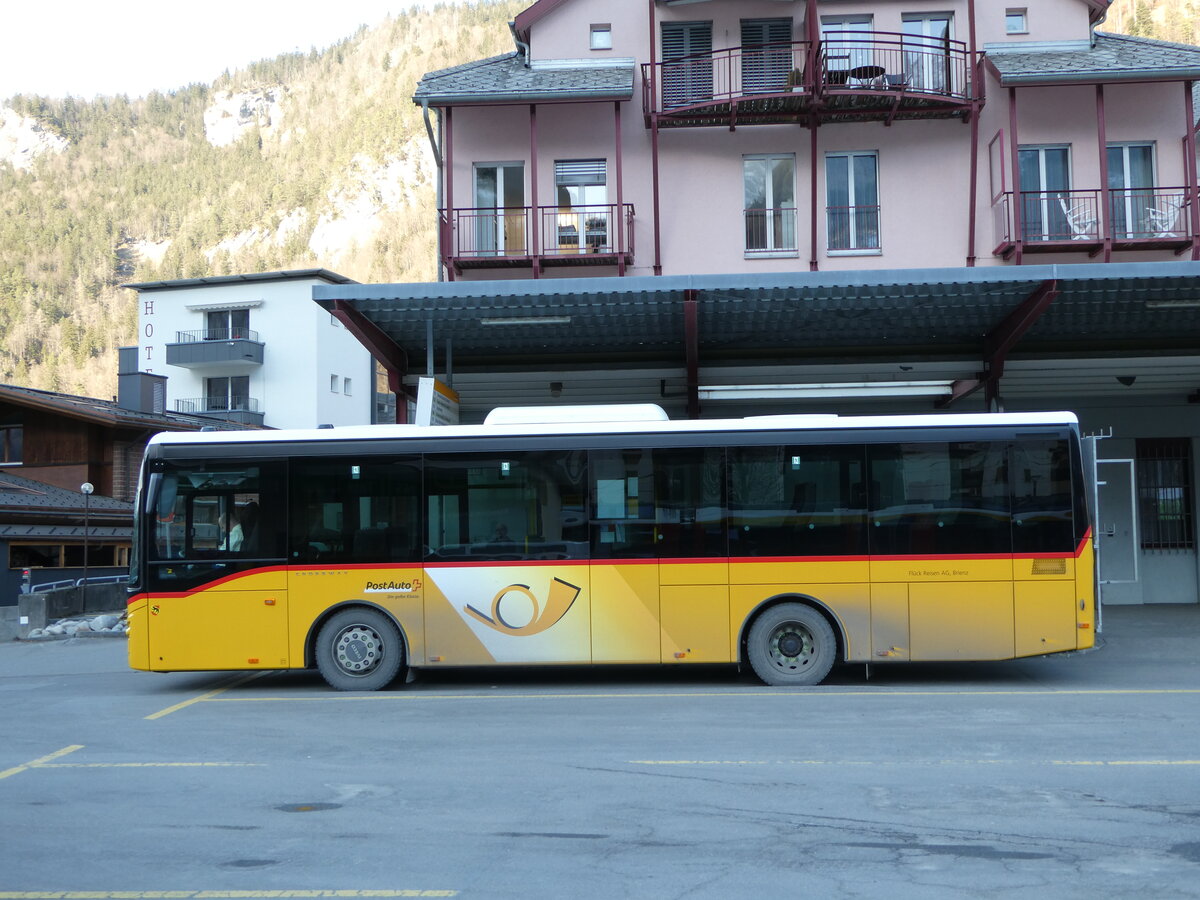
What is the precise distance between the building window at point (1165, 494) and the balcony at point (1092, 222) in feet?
12.2

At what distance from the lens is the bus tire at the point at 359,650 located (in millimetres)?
13289

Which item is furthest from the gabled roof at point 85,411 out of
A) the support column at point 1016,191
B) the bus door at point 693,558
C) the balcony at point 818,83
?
the bus door at point 693,558

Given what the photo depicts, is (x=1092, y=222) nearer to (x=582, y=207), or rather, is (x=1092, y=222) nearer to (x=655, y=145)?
(x=655, y=145)

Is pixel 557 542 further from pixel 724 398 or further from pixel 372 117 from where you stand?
pixel 372 117

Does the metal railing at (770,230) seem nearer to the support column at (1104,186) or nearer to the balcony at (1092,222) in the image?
the balcony at (1092,222)

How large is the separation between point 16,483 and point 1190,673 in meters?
31.6

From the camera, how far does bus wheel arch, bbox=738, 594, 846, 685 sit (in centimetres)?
1303

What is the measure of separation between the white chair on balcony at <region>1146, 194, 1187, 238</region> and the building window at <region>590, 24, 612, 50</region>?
1114cm

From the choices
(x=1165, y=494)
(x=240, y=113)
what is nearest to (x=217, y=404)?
(x=1165, y=494)

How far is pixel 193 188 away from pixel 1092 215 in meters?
137

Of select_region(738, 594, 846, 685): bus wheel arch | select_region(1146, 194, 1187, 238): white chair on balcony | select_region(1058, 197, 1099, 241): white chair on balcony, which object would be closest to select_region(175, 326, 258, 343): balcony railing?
select_region(1058, 197, 1099, 241): white chair on balcony

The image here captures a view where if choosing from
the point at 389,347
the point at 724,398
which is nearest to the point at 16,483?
the point at 389,347

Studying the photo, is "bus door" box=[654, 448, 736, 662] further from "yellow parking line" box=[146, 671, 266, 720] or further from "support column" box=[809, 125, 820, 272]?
"support column" box=[809, 125, 820, 272]

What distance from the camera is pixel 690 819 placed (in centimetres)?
737
